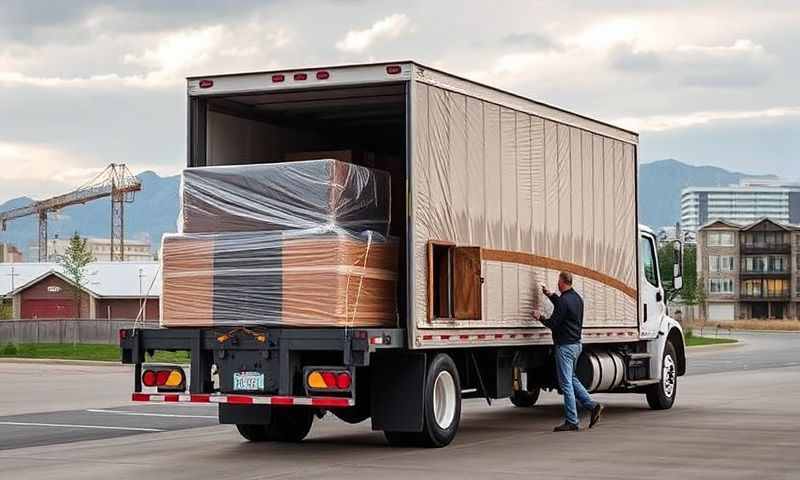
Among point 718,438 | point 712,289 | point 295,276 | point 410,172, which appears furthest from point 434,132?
point 712,289

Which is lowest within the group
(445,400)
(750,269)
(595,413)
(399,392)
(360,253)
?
(595,413)

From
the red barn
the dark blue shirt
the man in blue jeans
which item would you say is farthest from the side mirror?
the red barn

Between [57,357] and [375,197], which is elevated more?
[375,197]

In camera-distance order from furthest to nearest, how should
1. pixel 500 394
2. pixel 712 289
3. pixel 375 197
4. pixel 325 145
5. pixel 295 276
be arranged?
pixel 712 289
pixel 325 145
pixel 500 394
pixel 375 197
pixel 295 276

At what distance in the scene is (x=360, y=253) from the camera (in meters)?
14.2

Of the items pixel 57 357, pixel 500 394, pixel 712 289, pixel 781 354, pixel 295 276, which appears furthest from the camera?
pixel 712 289

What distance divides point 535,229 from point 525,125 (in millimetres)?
1246

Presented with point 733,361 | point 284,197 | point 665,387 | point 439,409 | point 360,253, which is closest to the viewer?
point 360,253

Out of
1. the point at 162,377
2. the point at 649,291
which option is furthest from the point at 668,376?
the point at 162,377

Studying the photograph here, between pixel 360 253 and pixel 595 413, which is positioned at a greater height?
pixel 360 253

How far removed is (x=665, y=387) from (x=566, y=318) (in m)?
4.77

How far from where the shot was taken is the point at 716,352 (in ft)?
172

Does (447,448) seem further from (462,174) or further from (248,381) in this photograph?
(462,174)

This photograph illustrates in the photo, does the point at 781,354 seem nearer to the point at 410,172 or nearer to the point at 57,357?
the point at 57,357
